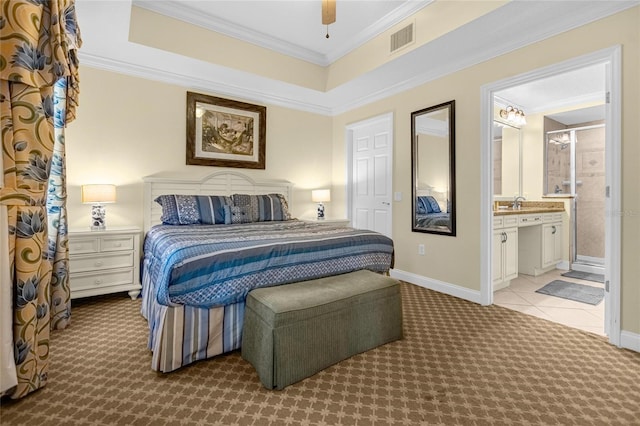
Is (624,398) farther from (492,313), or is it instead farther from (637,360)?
(492,313)

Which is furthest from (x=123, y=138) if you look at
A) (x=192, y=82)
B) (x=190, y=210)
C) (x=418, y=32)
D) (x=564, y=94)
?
(x=564, y=94)

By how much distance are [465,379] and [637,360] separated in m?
1.26

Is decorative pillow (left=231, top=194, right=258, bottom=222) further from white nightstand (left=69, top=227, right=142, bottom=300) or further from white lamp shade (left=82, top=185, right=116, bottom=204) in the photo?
white lamp shade (left=82, top=185, right=116, bottom=204)

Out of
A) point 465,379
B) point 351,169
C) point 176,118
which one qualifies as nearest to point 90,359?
point 465,379

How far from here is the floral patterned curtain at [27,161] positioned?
4.66 ft

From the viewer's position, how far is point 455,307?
9.71 feet

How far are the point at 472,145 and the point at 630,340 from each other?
197 cm

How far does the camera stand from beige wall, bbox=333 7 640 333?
7.09 ft

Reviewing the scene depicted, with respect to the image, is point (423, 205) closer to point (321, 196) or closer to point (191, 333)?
point (321, 196)

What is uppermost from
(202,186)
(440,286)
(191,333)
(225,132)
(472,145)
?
(225,132)

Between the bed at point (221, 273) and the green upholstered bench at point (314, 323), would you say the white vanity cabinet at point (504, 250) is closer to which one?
the bed at point (221, 273)

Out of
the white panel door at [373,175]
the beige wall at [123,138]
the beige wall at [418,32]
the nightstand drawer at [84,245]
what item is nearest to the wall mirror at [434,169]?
the white panel door at [373,175]

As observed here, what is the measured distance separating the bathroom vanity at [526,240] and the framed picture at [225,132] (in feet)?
10.4

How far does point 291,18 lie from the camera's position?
10.7 ft
